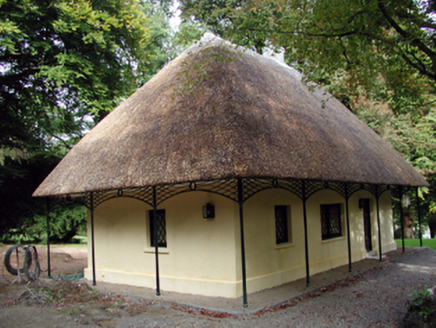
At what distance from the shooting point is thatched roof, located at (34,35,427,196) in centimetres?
797

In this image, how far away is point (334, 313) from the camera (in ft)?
24.3

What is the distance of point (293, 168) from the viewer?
330 inches

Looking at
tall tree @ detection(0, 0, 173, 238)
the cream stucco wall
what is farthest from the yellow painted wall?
tall tree @ detection(0, 0, 173, 238)

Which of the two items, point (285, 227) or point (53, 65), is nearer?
point (285, 227)

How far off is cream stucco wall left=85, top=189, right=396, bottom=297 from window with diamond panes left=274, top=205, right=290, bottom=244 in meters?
0.16

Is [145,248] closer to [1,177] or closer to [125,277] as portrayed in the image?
[125,277]

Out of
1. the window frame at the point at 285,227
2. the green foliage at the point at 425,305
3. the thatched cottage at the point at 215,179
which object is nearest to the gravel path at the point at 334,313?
the green foliage at the point at 425,305

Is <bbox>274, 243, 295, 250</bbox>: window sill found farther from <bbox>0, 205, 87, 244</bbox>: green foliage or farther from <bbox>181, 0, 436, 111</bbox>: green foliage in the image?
<bbox>0, 205, 87, 244</bbox>: green foliage

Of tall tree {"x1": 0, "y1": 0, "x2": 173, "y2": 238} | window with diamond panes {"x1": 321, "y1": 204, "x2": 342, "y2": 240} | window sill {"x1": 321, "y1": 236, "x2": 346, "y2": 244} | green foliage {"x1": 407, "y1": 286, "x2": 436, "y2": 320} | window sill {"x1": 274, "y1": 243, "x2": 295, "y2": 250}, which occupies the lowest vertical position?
green foliage {"x1": 407, "y1": 286, "x2": 436, "y2": 320}

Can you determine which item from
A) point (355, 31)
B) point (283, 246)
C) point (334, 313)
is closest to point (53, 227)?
point (283, 246)

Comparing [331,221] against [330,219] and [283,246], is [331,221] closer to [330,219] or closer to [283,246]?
[330,219]

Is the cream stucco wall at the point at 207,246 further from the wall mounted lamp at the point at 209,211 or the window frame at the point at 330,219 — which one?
the window frame at the point at 330,219

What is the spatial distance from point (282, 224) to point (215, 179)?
13.1 feet

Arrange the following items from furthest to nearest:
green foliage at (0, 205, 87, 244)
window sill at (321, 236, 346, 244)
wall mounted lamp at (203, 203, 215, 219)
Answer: green foliage at (0, 205, 87, 244)
window sill at (321, 236, 346, 244)
wall mounted lamp at (203, 203, 215, 219)
